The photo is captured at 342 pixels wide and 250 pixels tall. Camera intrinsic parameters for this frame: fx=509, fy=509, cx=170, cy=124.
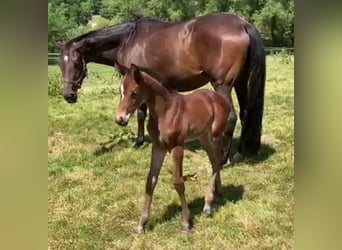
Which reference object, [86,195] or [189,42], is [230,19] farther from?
[86,195]

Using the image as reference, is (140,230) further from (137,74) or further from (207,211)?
(137,74)

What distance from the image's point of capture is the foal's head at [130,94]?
132 cm

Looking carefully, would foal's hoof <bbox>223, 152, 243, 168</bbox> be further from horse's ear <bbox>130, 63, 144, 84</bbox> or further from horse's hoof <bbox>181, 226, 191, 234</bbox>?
horse's ear <bbox>130, 63, 144, 84</bbox>

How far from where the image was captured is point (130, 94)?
1.32 metres

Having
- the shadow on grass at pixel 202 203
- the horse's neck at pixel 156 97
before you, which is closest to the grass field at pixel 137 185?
the shadow on grass at pixel 202 203

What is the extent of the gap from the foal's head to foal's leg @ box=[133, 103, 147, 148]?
0.17 feet

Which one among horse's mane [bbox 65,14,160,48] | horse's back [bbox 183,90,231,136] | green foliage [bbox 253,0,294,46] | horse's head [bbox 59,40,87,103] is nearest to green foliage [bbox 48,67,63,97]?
horse's head [bbox 59,40,87,103]

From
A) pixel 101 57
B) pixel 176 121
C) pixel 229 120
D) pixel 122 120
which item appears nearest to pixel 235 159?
pixel 229 120

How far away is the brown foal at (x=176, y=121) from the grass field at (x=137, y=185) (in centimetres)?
3

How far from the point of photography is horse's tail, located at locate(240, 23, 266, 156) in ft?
4.83

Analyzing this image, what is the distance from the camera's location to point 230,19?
1479 mm

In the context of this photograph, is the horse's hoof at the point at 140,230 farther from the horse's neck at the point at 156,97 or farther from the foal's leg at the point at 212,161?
the horse's neck at the point at 156,97
